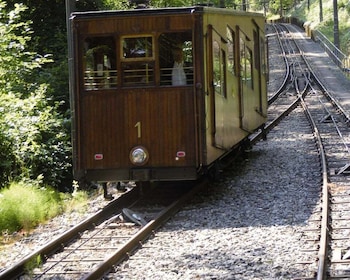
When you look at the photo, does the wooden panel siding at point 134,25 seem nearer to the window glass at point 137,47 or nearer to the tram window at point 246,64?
the window glass at point 137,47

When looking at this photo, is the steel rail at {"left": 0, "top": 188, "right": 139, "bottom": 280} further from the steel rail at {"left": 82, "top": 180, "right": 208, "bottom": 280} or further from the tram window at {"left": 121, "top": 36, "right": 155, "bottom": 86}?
the tram window at {"left": 121, "top": 36, "right": 155, "bottom": 86}

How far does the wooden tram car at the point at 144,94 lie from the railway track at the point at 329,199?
2.03 metres

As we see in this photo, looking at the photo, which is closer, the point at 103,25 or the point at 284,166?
the point at 103,25

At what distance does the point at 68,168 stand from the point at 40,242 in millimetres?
6497

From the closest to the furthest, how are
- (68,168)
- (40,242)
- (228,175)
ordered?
(40,242), (228,175), (68,168)

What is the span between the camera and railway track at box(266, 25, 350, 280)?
7836mm

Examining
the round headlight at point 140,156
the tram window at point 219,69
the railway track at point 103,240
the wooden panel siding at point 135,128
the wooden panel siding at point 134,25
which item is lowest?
the railway track at point 103,240

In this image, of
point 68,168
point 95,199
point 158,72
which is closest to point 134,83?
point 158,72

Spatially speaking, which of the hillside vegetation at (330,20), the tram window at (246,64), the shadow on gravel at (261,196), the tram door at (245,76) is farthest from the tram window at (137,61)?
the hillside vegetation at (330,20)

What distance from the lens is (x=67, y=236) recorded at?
9.41 m

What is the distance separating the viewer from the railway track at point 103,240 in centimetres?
802

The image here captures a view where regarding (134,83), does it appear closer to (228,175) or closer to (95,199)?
(95,199)

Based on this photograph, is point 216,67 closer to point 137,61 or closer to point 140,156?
point 137,61

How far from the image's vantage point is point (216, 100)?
12.0 m
